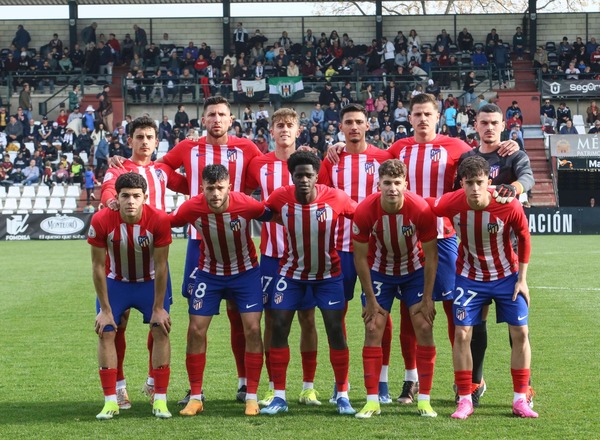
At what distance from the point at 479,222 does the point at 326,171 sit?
148cm

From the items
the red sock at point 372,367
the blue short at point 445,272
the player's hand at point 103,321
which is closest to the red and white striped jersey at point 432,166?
the blue short at point 445,272

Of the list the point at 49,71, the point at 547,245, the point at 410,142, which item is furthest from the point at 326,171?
the point at 49,71

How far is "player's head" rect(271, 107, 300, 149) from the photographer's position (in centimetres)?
759

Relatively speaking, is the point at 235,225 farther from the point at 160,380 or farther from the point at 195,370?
the point at 160,380

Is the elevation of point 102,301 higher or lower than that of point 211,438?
higher

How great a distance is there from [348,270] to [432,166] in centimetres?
106

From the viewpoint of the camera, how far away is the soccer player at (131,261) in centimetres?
694

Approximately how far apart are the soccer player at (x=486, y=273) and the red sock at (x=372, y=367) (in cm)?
55

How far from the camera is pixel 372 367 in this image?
700 cm

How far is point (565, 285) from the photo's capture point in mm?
14836

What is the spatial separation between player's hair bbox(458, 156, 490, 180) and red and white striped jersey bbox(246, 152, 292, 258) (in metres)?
1.55

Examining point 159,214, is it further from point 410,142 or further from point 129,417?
point 410,142

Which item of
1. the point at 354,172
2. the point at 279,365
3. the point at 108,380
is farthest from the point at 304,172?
the point at 108,380

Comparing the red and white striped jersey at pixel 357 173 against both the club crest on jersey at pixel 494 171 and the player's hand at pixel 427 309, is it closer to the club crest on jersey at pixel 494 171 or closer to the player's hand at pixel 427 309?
the club crest on jersey at pixel 494 171
